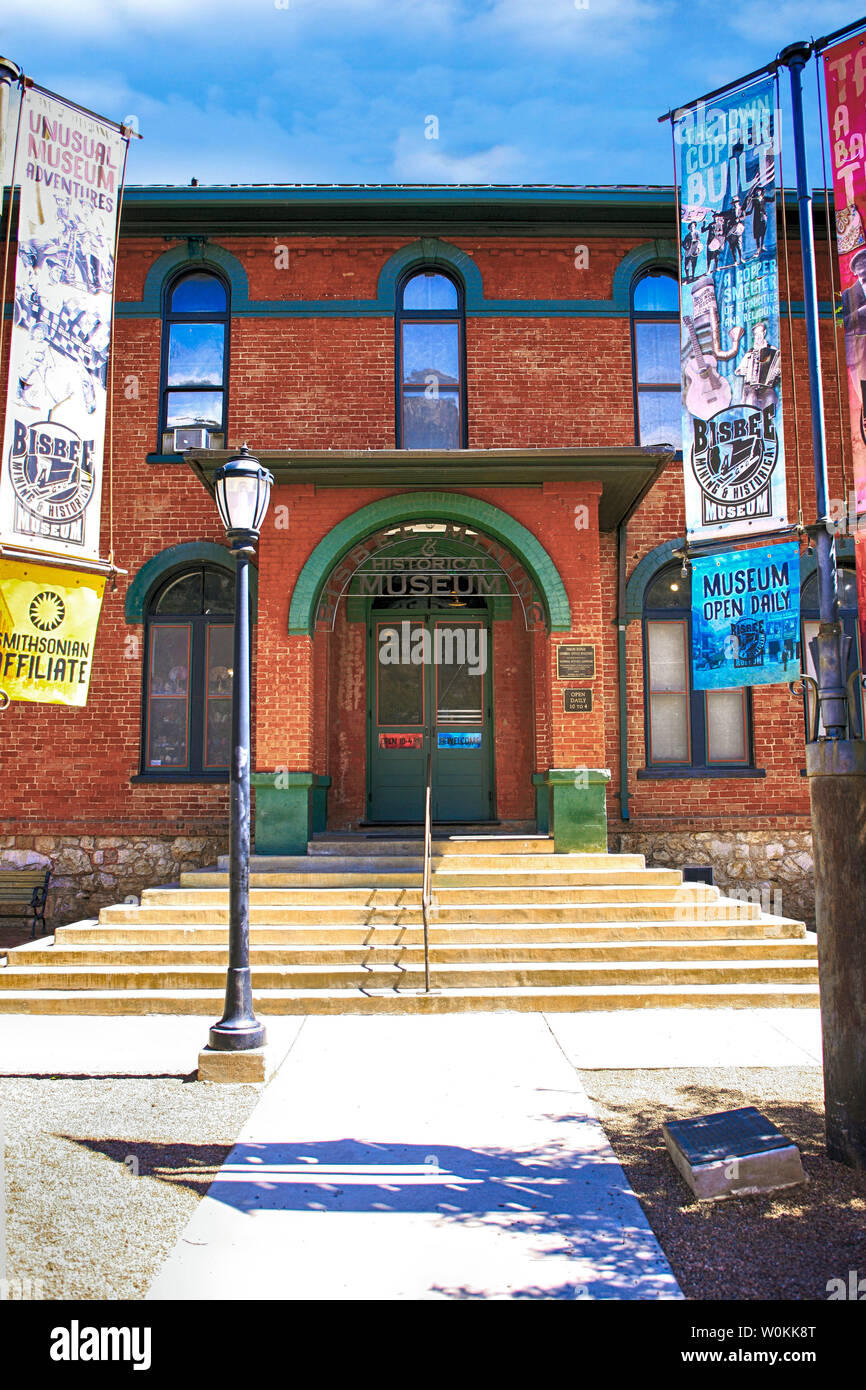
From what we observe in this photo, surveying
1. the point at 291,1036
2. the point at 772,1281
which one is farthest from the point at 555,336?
the point at 772,1281

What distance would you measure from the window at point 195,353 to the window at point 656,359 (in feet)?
17.0

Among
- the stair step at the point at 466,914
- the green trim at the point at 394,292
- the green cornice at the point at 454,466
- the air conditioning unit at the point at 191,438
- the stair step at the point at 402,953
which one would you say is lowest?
the stair step at the point at 402,953

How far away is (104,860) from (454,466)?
610 cm

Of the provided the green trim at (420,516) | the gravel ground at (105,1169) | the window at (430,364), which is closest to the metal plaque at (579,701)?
the green trim at (420,516)

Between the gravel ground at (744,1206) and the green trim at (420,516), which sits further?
the green trim at (420,516)

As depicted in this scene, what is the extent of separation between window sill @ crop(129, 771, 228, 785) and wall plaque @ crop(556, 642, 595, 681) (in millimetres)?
4185

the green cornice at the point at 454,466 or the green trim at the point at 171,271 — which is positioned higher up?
the green trim at the point at 171,271

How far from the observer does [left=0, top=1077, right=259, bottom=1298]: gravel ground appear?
3.35m

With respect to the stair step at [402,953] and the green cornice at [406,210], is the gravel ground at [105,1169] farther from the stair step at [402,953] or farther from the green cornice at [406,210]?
the green cornice at [406,210]

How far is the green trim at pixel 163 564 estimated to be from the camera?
11.1 m

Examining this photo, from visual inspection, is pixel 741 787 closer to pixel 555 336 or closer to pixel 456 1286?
pixel 555 336

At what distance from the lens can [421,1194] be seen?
3959mm

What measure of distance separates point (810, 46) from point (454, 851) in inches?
276

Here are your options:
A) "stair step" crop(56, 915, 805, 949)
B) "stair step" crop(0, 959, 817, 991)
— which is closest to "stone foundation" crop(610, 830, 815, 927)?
"stair step" crop(56, 915, 805, 949)
